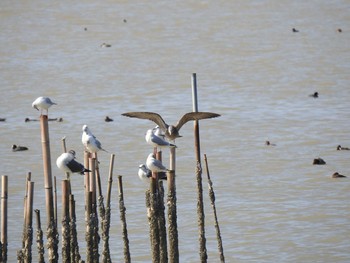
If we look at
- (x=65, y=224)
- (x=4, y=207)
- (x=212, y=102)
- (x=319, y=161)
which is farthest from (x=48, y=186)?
(x=212, y=102)

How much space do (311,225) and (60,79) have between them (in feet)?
45.2

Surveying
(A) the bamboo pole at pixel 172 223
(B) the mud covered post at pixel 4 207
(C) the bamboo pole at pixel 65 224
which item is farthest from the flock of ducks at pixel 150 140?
(C) the bamboo pole at pixel 65 224

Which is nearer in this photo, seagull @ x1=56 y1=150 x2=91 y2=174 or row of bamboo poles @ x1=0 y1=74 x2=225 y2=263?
row of bamboo poles @ x1=0 y1=74 x2=225 y2=263

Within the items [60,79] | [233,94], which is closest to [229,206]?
[233,94]

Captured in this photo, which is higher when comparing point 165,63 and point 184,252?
point 165,63

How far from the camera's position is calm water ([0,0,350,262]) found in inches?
627

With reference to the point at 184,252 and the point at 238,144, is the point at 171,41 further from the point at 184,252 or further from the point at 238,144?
the point at 184,252

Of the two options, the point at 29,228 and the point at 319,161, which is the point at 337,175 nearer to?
the point at 319,161

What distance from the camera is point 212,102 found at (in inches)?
993

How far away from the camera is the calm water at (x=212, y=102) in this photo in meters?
15.9

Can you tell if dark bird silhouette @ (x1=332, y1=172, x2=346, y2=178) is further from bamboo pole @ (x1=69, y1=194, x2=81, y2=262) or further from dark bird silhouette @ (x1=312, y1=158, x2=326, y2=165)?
bamboo pole @ (x1=69, y1=194, x2=81, y2=262)

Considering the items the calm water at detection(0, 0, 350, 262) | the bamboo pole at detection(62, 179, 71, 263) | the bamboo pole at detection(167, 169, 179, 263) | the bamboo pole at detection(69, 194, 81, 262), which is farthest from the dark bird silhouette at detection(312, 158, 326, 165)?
the bamboo pole at detection(62, 179, 71, 263)

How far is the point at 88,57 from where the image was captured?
103ft

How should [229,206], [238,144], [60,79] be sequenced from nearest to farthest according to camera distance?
[229,206] → [238,144] → [60,79]
